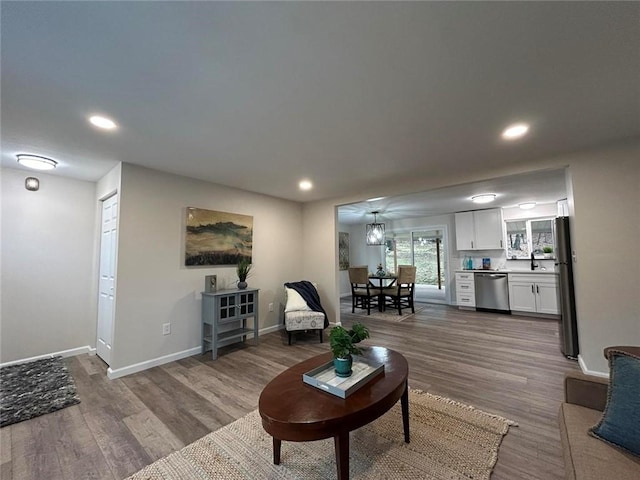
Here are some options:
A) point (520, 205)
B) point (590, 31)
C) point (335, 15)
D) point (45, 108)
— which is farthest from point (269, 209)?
point (520, 205)

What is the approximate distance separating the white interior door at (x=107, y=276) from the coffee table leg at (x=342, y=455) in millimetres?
2869

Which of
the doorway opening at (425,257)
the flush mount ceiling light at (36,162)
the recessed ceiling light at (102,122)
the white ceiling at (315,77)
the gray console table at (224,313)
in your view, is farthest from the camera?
the doorway opening at (425,257)

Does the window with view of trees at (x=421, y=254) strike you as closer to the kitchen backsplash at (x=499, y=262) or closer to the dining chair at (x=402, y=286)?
the kitchen backsplash at (x=499, y=262)

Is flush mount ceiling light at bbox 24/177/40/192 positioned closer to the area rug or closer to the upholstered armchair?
the area rug

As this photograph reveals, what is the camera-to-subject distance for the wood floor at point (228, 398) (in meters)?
1.65

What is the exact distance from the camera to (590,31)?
131 centimetres

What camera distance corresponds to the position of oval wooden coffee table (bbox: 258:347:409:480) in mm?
1252

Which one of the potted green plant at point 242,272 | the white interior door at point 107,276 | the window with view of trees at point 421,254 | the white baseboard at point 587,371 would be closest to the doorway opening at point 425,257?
the window with view of trees at point 421,254

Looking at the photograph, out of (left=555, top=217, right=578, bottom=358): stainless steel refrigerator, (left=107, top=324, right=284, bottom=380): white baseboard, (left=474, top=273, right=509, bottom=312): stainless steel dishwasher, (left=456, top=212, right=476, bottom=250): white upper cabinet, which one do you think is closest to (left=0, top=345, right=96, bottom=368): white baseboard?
(left=107, top=324, right=284, bottom=380): white baseboard

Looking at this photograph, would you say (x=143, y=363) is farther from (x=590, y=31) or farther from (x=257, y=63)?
(x=590, y=31)

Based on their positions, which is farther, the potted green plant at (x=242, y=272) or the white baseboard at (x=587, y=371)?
the potted green plant at (x=242, y=272)

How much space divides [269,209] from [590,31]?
4075 millimetres

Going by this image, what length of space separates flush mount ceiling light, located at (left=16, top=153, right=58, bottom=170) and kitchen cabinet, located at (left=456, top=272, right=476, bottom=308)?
7275 mm

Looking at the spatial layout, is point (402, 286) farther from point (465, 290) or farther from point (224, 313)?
point (224, 313)
